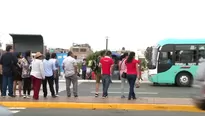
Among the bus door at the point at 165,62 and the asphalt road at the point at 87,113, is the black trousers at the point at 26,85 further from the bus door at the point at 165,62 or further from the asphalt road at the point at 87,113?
the bus door at the point at 165,62

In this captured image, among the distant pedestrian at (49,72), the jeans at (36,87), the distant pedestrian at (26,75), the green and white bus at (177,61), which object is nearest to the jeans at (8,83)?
the distant pedestrian at (26,75)

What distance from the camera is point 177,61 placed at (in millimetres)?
24172

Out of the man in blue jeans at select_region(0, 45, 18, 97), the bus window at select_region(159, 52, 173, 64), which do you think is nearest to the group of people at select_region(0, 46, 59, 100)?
the man in blue jeans at select_region(0, 45, 18, 97)

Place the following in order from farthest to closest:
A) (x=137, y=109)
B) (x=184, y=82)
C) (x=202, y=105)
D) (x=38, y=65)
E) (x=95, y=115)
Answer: (x=184, y=82) < (x=38, y=65) < (x=137, y=109) < (x=95, y=115) < (x=202, y=105)

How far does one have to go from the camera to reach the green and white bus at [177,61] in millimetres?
23938

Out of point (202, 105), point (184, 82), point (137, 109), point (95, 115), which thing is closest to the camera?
point (202, 105)

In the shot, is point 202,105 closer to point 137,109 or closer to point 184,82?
point 137,109

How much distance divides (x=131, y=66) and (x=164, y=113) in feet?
8.72

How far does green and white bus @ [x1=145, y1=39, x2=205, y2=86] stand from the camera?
23938mm

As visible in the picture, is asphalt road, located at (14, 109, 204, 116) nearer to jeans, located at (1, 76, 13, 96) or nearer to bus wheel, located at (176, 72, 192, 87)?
jeans, located at (1, 76, 13, 96)

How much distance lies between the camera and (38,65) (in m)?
14.1

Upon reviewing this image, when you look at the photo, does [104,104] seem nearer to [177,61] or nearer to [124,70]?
[124,70]

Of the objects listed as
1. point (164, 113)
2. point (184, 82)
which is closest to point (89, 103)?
point (164, 113)

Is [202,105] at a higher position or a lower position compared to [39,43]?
lower
